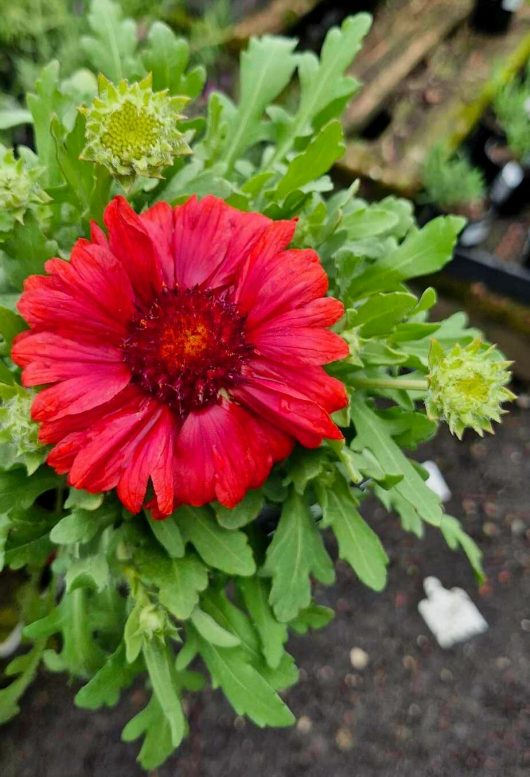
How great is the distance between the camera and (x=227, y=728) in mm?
1312

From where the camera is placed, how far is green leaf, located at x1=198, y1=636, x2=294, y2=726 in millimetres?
792

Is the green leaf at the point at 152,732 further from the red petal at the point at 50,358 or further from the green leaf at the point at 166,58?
the green leaf at the point at 166,58

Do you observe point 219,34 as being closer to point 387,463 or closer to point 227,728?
point 387,463

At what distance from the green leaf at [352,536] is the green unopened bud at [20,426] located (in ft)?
1.05

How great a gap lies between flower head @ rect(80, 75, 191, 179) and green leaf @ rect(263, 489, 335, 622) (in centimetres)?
40

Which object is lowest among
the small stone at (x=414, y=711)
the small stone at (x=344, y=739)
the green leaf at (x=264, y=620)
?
the small stone at (x=344, y=739)

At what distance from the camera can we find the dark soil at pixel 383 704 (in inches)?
49.9

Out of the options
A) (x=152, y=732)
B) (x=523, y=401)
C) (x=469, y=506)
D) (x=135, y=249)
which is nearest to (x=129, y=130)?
(x=135, y=249)

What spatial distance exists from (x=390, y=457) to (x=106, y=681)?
387mm

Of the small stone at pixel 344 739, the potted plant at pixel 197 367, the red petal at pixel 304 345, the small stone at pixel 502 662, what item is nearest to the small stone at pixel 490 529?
the small stone at pixel 502 662

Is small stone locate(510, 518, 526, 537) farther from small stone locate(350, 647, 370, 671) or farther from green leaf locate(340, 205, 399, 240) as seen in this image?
green leaf locate(340, 205, 399, 240)

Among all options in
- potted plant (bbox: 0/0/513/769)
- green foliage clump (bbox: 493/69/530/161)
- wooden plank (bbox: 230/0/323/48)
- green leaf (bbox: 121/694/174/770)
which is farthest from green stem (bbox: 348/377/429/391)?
wooden plank (bbox: 230/0/323/48)

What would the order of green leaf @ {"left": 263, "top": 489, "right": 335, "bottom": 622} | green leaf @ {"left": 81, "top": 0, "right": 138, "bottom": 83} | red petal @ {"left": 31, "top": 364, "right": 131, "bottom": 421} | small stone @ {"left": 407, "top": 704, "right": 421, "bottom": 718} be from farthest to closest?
small stone @ {"left": 407, "top": 704, "right": 421, "bottom": 718} → green leaf @ {"left": 81, "top": 0, "right": 138, "bottom": 83} → green leaf @ {"left": 263, "top": 489, "right": 335, "bottom": 622} → red petal @ {"left": 31, "top": 364, "right": 131, "bottom": 421}

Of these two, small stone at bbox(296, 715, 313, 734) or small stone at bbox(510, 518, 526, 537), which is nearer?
small stone at bbox(296, 715, 313, 734)
